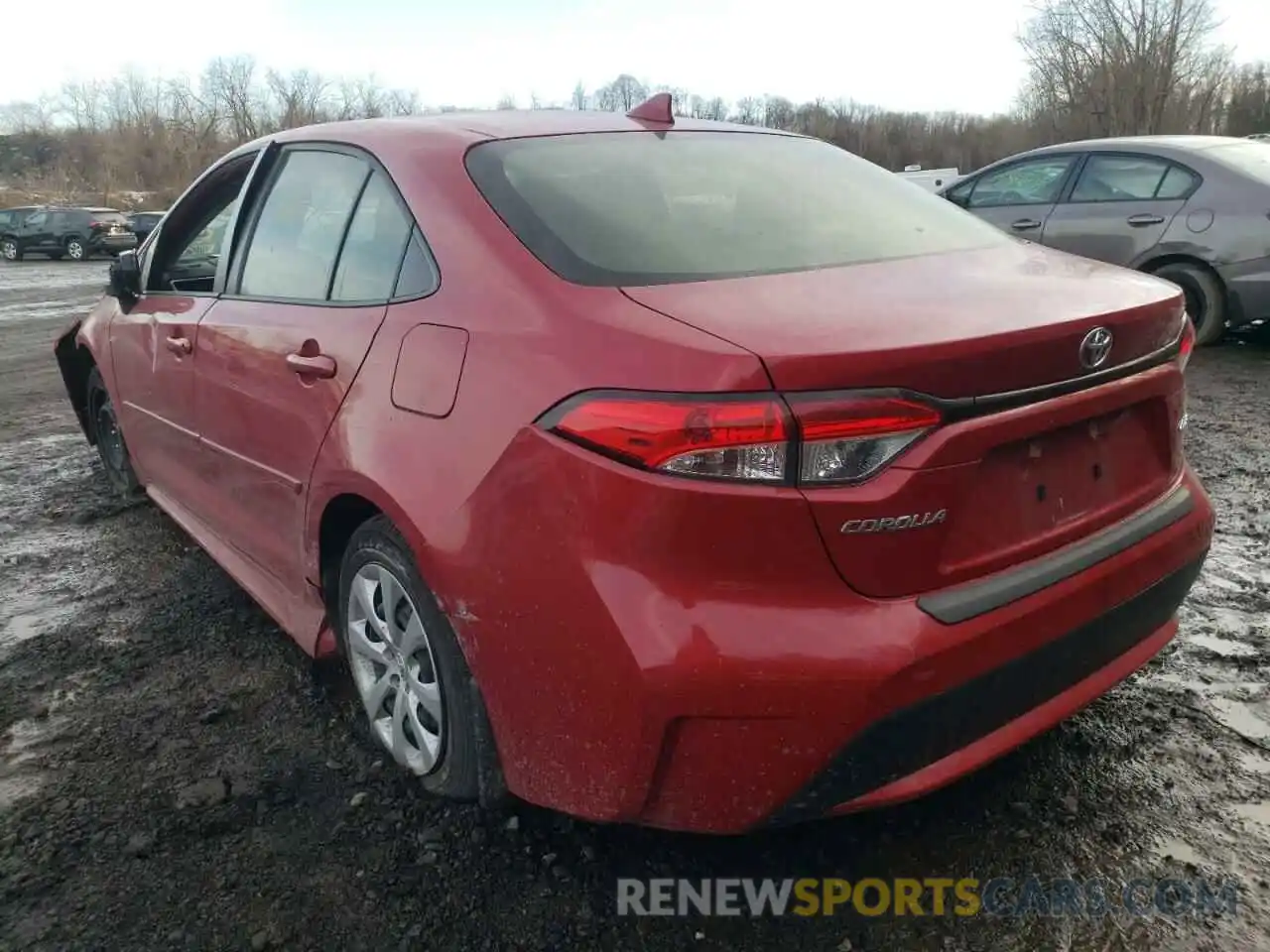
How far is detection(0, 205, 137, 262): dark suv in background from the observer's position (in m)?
26.4

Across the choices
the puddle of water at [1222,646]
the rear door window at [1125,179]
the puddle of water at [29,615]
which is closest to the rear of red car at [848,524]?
the puddle of water at [1222,646]

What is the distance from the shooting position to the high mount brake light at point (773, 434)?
1595 mm

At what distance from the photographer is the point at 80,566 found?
4023mm

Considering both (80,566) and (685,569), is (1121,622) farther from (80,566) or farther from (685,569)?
(80,566)

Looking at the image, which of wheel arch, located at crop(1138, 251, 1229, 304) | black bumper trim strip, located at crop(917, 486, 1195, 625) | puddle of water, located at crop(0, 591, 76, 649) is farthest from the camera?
wheel arch, located at crop(1138, 251, 1229, 304)

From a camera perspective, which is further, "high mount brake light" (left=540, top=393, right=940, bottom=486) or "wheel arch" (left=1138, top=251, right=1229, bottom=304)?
"wheel arch" (left=1138, top=251, right=1229, bottom=304)

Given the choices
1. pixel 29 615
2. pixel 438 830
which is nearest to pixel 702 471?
pixel 438 830

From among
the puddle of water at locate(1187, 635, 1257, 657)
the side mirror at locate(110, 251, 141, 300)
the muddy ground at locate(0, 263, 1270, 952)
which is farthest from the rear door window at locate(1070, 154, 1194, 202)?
the side mirror at locate(110, 251, 141, 300)

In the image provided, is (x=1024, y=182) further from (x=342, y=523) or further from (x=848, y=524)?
(x=848, y=524)

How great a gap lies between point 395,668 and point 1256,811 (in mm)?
2016

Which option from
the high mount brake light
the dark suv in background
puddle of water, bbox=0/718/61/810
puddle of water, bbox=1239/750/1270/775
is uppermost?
the high mount brake light

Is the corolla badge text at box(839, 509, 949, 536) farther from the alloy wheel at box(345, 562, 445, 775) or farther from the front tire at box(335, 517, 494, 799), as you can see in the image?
the alloy wheel at box(345, 562, 445, 775)

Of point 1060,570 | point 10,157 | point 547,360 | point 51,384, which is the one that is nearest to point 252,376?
point 547,360

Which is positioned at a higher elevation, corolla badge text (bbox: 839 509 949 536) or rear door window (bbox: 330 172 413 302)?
rear door window (bbox: 330 172 413 302)
